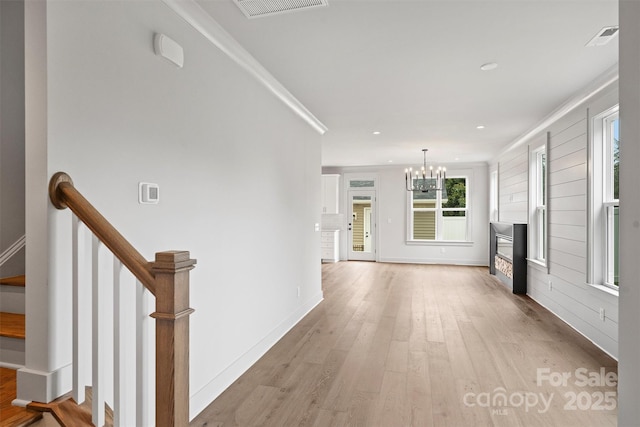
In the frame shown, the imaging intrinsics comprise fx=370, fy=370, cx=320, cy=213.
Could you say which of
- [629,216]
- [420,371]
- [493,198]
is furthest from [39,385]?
[493,198]

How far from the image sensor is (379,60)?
3.10 metres

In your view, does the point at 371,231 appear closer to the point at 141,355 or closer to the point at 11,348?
the point at 11,348

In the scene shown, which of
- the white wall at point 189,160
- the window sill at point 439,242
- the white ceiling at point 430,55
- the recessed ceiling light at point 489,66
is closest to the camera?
the white wall at point 189,160

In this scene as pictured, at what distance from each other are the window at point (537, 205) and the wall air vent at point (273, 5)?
15.4ft

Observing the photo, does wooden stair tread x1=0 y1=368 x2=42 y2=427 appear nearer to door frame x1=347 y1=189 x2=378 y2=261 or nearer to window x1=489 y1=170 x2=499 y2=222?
window x1=489 y1=170 x2=499 y2=222

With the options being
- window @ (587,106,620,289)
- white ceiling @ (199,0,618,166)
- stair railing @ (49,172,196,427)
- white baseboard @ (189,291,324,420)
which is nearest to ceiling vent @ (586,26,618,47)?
white ceiling @ (199,0,618,166)

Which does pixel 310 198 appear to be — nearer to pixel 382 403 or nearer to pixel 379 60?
pixel 379 60

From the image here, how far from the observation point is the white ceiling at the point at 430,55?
2.38 meters

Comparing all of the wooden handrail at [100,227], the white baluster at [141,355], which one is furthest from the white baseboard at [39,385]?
the wooden handrail at [100,227]

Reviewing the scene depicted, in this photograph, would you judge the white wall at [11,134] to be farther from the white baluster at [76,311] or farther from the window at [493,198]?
the window at [493,198]

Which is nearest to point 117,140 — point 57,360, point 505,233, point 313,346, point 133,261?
point 133,261

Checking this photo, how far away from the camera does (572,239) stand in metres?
4.26

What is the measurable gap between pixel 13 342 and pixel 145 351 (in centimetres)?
85

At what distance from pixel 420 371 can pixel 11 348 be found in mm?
2713
